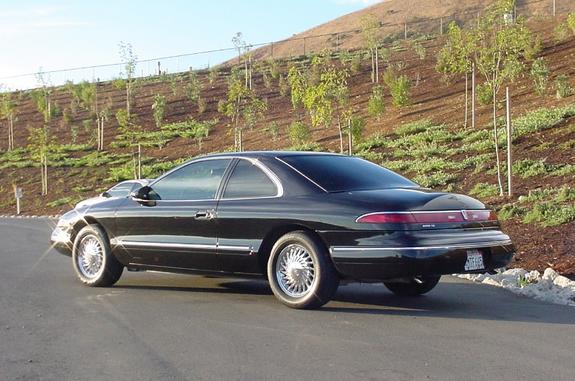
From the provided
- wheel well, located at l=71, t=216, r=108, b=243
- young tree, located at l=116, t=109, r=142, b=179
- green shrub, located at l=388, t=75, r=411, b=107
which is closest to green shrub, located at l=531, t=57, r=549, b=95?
green shrub, located at l=388, t=75, r=411, b=107

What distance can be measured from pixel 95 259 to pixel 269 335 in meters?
3.75

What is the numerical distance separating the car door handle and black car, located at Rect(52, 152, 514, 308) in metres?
0.01

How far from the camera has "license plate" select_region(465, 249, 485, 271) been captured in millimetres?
7793

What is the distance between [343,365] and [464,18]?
91.9 meters

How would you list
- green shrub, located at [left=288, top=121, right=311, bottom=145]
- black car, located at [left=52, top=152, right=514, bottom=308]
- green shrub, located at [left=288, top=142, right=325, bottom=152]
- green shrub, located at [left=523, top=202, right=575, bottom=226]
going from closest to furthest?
black car, located at [left=52, top=152, right=514, bottom=308] < green shrub, located at [left=523, top=202, right=575, bottom=226] < green shrub, located at [left=288, top=142, right=325, bottom=152] < green shrub, located at [left=288, top=121, right=311, bottom=145]

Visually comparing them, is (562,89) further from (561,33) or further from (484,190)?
(561,33)

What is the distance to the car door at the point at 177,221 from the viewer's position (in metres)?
8.88

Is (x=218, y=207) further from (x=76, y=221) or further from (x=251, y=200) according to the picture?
(x=76, y=221)

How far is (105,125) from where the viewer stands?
2108 inches

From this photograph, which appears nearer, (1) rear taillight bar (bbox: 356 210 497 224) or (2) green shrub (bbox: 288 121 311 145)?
(1) rear taillight bar (bbox: 356 210 497 224)

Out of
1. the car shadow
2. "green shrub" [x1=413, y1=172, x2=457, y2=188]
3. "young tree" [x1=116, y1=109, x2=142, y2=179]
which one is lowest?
the car shadow

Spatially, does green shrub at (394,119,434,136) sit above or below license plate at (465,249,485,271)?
above

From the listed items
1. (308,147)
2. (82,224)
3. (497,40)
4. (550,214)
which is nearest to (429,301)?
(82,224)

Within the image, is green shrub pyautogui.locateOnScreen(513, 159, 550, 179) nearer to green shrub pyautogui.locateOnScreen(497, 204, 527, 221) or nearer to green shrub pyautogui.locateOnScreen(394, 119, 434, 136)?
green shrub pyautogui.locateOnScreen(497, 204, 527, 221)
